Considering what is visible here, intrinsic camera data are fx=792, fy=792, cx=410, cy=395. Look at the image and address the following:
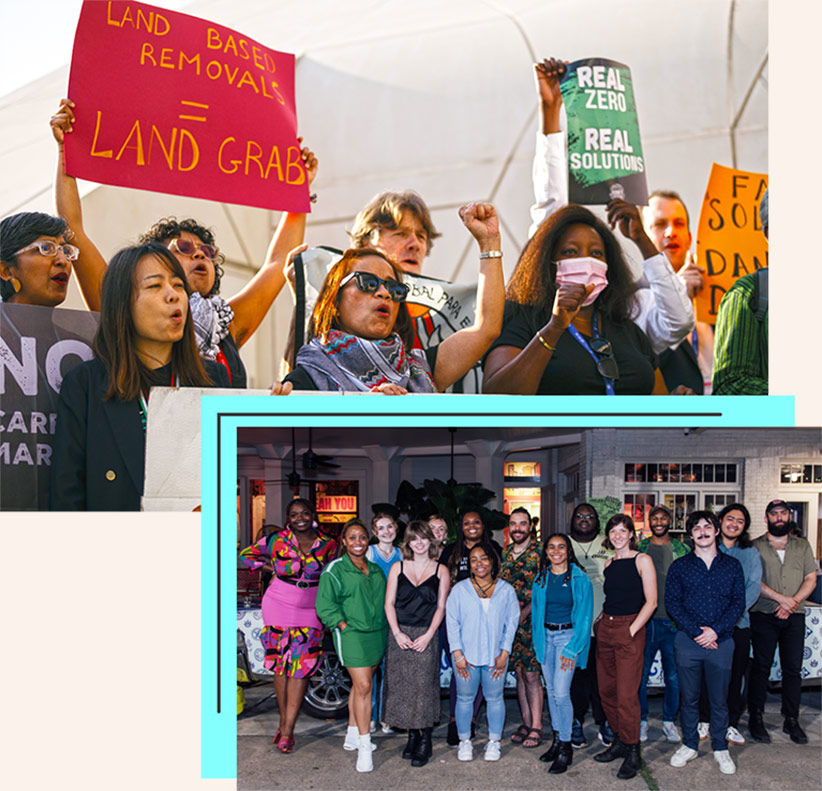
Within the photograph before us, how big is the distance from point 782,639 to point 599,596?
115 cm

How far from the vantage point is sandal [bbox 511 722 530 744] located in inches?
187

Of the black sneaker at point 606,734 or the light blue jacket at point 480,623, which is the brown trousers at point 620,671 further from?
the light blue jacket at point 480,623

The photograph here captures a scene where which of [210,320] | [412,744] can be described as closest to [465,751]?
[412,744]

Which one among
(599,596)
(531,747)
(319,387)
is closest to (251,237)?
(319,387)

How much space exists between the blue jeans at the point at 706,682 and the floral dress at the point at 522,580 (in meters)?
0.89

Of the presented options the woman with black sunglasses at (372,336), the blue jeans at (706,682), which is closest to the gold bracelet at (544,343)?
the woman with black sunglasses at (372,336)

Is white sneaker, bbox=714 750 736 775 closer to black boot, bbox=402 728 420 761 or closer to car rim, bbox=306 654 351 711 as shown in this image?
black boot, bbox=402 728 420 761

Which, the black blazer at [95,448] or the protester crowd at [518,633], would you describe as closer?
the protester crowd at [518,633]

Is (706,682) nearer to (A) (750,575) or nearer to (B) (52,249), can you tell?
A: (A) (750,575)

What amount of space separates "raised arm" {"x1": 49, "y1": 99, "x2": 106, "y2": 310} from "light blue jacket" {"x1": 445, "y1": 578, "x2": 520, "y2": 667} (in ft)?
10.4

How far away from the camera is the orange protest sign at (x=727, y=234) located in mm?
6059

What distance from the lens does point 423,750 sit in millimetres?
4539

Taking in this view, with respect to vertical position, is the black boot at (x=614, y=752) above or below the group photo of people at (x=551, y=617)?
below

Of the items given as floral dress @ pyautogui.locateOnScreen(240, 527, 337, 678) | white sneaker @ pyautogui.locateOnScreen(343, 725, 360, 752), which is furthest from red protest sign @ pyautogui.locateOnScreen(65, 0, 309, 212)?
white sneaker @ pyautogui.locateOnScreen(343, 725, 360, 752)
